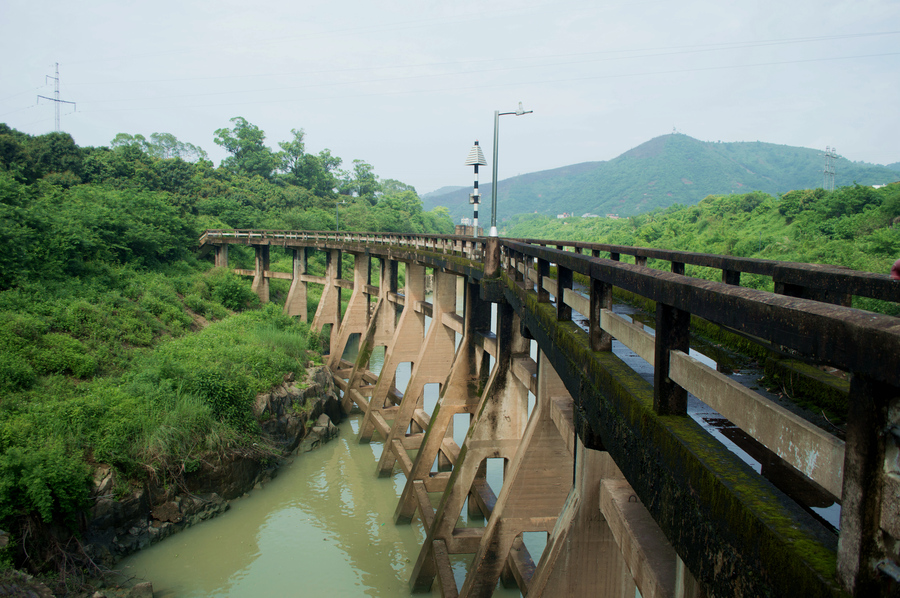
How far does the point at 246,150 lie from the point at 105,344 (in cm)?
5275

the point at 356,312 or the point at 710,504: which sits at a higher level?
the point at 710,504

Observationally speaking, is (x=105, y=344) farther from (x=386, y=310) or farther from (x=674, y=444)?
(x=674, y=444)

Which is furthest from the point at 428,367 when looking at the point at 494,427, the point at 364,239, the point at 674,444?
the point at 674,444

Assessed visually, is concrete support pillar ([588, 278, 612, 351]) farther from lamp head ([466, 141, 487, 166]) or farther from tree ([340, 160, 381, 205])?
tree ([340, 160, 381, 205])

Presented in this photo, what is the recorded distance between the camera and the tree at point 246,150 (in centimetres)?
6159

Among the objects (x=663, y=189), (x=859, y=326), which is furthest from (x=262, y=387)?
(x=663, y=189)

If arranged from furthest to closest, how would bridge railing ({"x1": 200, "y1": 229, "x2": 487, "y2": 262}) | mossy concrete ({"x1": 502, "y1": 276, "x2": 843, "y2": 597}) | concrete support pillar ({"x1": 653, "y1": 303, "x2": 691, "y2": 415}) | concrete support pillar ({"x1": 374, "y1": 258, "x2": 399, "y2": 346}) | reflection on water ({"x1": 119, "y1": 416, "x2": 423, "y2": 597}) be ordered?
1. concrete support pillar ({"x1": 374, "y1": 258, "x2": 399, "y2": 346})
2. bridge railing ({"x1": 200, "y1": 229, "x2": 487, "y2": 262})
3. reflection on water ({"x1": 119, "y1": 416, "x2": 423, "y2": 597})
4. concrete support pillar ({"x1": 653, "y1": 303, "x2": 691, "y2": 415})
5. mossy concrete ({"x1": 502, "y1": 276, "x2": 843, "y2": 597})

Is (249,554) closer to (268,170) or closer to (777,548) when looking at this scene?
(777,548)

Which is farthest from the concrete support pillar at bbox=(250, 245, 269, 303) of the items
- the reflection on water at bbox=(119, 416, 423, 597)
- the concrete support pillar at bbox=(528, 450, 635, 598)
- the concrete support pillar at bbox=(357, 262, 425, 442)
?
the concrete support pillar at bbox=(528, 450, 635, 598)

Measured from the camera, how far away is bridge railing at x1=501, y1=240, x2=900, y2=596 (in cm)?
125

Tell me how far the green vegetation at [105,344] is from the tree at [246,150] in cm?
2626

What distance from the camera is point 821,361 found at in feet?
6.19

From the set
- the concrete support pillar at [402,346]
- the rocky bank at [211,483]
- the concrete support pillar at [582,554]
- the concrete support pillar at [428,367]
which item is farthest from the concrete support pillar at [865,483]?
the concrete support pillar at [402,346]

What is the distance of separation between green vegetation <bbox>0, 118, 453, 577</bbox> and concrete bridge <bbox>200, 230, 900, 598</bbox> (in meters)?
5.71
